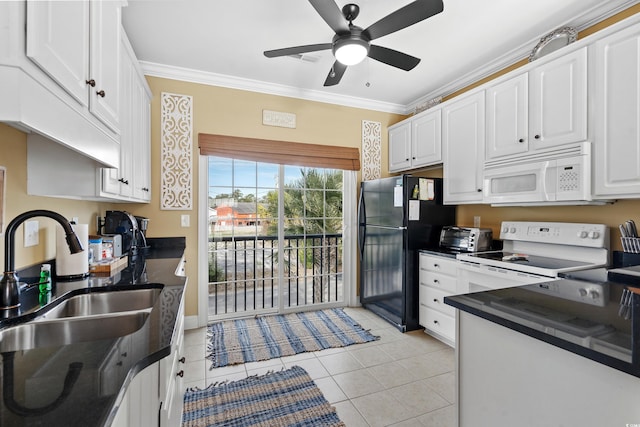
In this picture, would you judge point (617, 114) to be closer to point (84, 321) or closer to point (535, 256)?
point (535, 256)

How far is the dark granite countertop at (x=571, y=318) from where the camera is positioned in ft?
2.30

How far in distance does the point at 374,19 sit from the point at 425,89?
1.49m

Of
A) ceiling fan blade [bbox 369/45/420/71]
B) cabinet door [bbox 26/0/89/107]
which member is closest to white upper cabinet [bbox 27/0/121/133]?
cabinet door [bbox 26/0/89/107]

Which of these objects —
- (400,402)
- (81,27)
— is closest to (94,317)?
(81,27)

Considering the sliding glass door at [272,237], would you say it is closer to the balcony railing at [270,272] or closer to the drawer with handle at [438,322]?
the balcony railing at [270,272]

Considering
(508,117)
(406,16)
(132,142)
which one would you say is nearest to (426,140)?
(508,117)

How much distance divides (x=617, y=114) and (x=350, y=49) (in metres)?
1.68

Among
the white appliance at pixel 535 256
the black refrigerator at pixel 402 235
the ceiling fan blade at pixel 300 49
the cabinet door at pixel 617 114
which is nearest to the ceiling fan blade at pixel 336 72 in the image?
the ceiling fan blade at pixel 300 49

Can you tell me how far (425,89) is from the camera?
3.46 m

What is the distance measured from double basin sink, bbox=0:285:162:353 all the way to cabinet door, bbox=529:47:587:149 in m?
2.70

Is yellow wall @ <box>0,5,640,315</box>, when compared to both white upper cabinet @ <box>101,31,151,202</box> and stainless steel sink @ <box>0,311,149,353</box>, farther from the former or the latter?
stainless steel sink @ <box>0,311,149,353</box>

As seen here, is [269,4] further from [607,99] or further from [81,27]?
[607,99]

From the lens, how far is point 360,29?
1.89 metres

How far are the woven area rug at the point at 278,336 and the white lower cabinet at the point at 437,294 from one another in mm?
587
